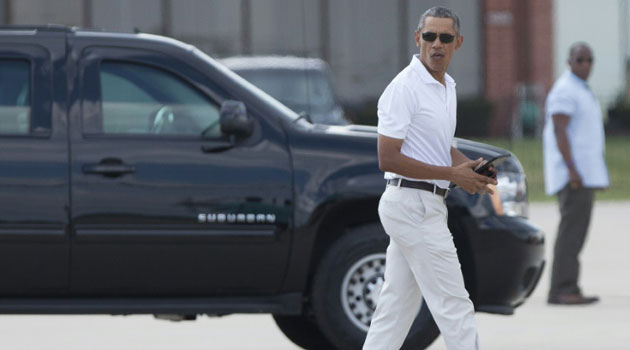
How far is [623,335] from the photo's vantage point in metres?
9.13

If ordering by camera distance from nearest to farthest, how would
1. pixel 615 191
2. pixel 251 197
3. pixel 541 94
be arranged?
1. pixel 251 197
2. pixel 615 191
3. pixel 541 94

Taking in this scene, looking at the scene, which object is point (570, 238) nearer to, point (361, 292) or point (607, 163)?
point (361, 292)

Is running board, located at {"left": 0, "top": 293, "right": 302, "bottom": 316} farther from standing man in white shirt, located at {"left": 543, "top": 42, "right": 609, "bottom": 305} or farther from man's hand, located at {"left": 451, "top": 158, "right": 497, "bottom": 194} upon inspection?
standing man in white shirt, located at {"left": 543, "top": 42, "right": 609, "bottom": 305}

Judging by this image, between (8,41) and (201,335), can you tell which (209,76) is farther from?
(201,335)

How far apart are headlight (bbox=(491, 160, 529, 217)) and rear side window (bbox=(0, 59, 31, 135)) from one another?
2520 millimetres

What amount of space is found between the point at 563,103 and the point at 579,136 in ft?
0.85

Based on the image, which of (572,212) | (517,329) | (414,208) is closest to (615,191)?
(572,212)

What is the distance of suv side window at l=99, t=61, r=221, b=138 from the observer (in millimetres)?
8016

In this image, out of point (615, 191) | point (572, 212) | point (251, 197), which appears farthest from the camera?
point (615, 191)

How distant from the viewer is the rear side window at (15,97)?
7910 millimetres

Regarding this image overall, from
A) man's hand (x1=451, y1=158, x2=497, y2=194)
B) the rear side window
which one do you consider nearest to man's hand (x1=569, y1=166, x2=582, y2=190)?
the rear side window

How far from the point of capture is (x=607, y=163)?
2611cm

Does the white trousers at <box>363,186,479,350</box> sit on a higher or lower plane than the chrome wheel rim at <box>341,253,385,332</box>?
higher

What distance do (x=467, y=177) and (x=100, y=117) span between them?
249 centimetres
